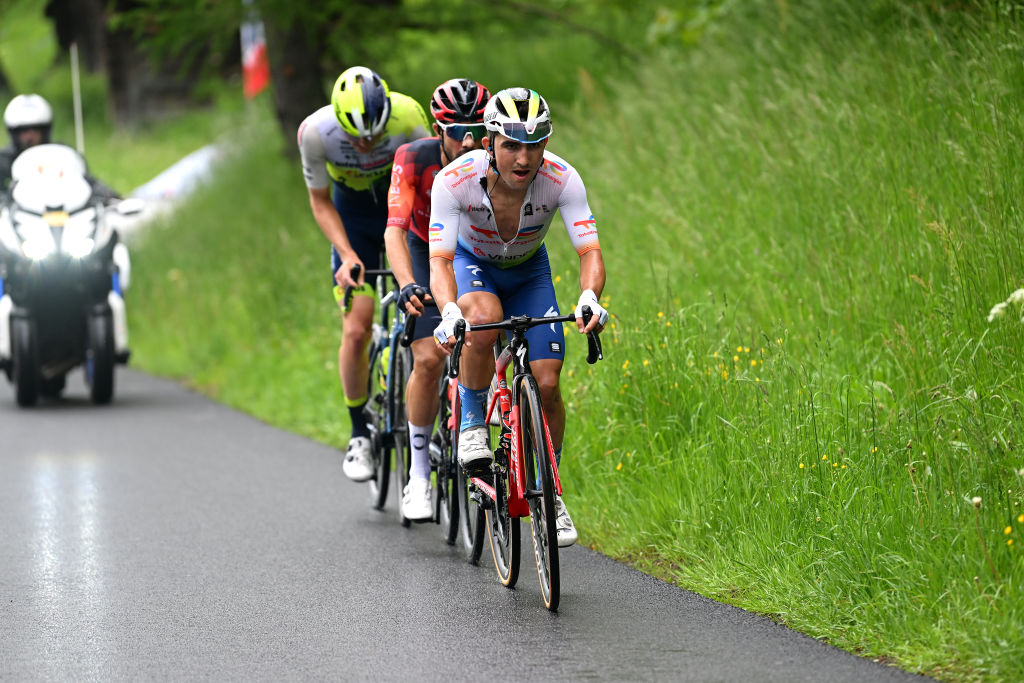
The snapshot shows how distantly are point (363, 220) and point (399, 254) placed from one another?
1803mm

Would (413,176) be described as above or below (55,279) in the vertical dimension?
above

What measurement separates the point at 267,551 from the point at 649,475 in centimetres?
197

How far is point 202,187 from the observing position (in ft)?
76.4

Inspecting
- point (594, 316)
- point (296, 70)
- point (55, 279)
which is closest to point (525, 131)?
point (594, 316)

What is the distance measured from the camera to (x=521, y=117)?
235 inches

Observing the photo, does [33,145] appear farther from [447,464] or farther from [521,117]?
[521,117]

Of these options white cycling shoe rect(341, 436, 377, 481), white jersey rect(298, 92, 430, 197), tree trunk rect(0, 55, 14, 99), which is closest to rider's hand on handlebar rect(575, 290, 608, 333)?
white jersey rect(298, 92, 430, 197)

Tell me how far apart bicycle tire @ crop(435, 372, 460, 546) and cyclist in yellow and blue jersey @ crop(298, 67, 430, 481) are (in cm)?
92

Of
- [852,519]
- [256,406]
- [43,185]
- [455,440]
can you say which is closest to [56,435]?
[256,406]

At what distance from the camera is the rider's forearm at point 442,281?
6.14 metres

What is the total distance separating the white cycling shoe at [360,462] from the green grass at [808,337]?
1.14 m

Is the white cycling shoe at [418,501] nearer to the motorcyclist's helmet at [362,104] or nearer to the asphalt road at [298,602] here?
the asphalt road at [298,602]

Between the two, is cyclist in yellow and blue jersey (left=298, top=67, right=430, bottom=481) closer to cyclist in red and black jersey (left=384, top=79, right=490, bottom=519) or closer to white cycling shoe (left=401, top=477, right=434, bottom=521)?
cyclist in red and black jersey (left=384, top=79, right=490, bottom=519)

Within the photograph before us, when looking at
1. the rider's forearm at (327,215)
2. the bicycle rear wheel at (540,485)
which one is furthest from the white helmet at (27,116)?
the bicycle rear wheel at (540,485)
